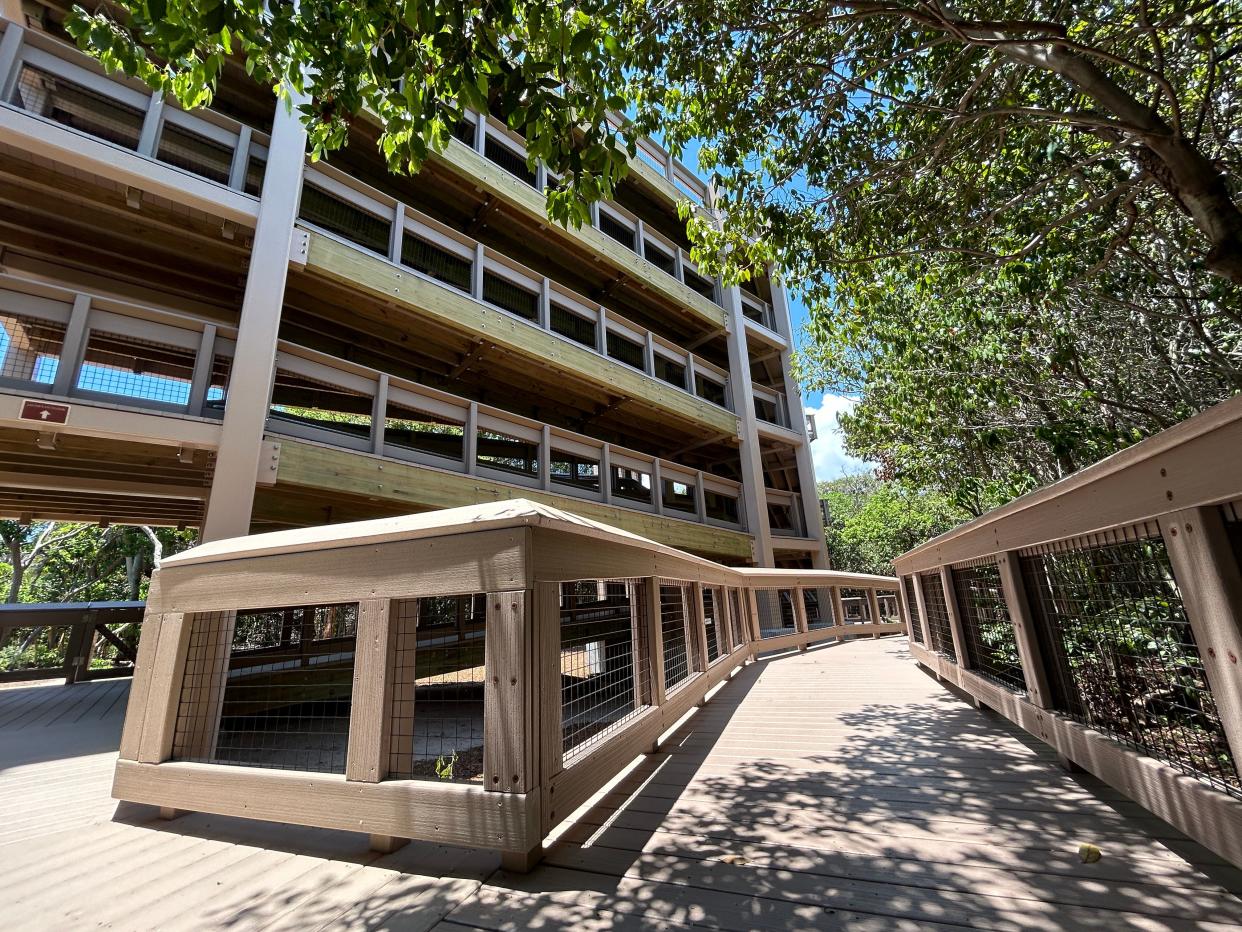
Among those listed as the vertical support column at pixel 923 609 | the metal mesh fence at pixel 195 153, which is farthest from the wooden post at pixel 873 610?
the metal mesh fence at pixel 195 153

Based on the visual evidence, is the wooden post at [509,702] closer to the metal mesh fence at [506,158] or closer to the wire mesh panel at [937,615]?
the wire mesh panel at [937,615]

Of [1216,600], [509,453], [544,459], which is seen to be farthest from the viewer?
[509,453]

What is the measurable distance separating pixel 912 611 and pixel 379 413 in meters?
9.19

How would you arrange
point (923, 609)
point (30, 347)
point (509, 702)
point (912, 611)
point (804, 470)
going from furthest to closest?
1. point (804, 470)
2. point (912, 611)
3. point (923, 609)
4. point (30, 347)
5. point (509, 702)

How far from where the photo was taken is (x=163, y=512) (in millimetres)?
11484

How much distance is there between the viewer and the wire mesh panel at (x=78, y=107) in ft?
22.0

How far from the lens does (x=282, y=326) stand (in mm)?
9969

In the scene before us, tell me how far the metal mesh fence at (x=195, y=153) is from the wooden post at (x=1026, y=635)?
36.4 feet

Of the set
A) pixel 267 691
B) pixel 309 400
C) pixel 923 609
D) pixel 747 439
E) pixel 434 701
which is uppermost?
pixel 747 439

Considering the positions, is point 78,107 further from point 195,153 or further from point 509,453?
point 509,453

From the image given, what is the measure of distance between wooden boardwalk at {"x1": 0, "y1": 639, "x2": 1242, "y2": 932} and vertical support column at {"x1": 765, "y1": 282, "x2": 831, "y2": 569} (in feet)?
49.6

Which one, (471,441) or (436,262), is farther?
(436,262)

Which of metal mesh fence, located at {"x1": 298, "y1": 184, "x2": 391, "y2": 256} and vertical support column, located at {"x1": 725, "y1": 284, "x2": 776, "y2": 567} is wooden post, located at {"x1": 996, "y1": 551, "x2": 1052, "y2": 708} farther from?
vertical support column, located at {"x1": 725, "y1": 284, "x2": 776, "y2": 567}

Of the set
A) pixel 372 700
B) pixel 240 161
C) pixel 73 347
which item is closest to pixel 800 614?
pixel 372 700
